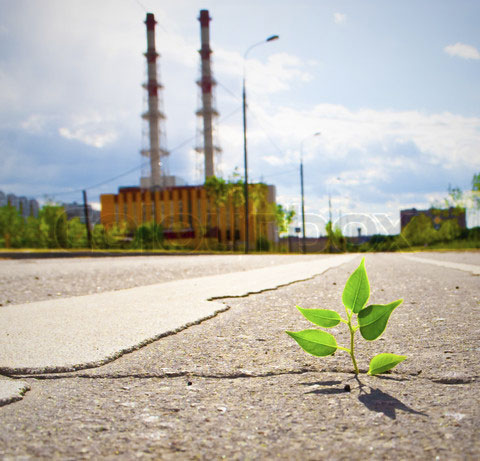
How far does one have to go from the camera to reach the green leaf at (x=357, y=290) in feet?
4.55

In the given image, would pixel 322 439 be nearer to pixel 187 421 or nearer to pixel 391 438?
pixel 391 438

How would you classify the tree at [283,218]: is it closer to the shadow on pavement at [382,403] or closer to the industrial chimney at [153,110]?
the industrial chimney at [153,110]

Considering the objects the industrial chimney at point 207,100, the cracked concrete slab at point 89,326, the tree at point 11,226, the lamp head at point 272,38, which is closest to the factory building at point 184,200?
the industrial chimney at point 207,100

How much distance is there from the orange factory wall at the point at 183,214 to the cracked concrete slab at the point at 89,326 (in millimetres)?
55984

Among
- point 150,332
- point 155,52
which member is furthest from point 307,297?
point 155,52


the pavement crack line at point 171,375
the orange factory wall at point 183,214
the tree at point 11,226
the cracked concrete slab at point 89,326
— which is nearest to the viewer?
the pavement crack line at point 171,375

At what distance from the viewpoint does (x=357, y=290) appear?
4.57ft

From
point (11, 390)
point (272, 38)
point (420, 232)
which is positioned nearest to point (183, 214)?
point (420, 232)

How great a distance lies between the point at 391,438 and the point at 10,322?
260 centimetres

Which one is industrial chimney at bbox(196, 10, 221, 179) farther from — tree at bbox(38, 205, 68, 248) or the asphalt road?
the asphalt road

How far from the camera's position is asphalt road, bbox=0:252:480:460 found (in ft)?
3.34

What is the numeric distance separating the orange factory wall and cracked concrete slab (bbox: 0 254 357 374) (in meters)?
56.0

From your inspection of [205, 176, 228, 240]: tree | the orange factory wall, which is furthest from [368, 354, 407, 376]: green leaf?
the orange factory wall

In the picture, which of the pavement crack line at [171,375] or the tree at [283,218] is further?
the tree at [283,218]
